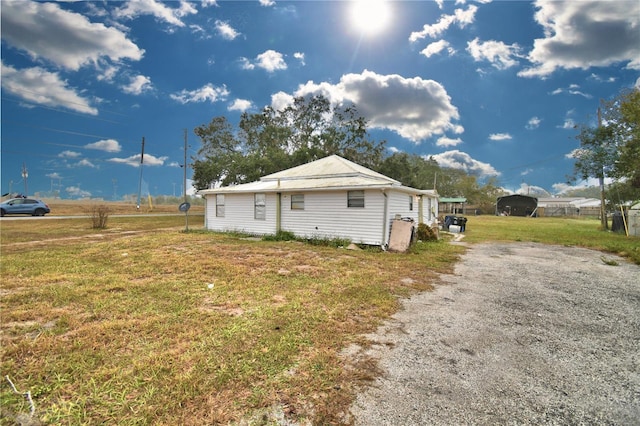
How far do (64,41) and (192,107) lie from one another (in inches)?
842

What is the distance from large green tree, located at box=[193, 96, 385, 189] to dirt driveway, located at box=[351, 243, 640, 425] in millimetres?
22422

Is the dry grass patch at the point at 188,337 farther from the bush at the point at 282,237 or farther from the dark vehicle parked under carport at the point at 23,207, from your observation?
the dark vehicle parked under carport at the point at 23,207

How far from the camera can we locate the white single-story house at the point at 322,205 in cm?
1034

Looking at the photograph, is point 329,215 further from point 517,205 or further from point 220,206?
point 517,205

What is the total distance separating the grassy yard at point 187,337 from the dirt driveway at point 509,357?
0.39 meters

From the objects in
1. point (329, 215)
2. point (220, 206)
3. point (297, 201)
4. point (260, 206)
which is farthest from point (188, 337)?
point (220, 206)

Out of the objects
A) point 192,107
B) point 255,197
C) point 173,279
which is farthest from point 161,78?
point 173,279

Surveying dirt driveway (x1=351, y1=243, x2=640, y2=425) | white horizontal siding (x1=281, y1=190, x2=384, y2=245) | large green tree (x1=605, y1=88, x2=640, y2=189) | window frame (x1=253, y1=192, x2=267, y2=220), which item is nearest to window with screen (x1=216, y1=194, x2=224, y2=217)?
window frame (x1=253, y1=192, x2=267, y2=220)

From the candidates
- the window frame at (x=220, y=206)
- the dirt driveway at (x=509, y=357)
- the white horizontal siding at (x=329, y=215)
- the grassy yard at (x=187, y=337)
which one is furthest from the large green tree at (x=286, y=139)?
the dirt driveway at (x=509, y=357)

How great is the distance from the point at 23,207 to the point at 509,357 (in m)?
32.5

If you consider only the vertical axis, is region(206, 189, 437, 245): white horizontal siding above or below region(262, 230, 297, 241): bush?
above

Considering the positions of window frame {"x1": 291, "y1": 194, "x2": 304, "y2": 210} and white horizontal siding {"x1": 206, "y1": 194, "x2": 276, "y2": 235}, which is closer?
window frame {"x1": 291, "y1": 194, "x2": 304, "y2": 210}

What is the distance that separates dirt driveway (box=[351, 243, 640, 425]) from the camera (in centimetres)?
204

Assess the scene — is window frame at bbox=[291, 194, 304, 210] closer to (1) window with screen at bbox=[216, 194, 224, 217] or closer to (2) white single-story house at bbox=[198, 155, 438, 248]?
(2) white single-story house at bbox=[198, 155, 438, 248]
